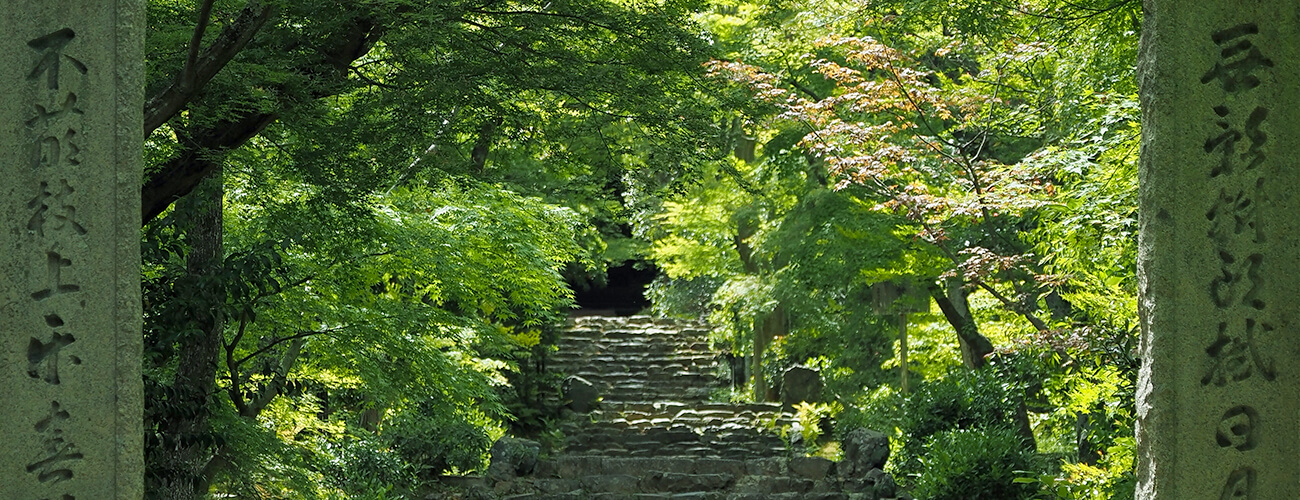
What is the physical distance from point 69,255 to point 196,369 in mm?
3982

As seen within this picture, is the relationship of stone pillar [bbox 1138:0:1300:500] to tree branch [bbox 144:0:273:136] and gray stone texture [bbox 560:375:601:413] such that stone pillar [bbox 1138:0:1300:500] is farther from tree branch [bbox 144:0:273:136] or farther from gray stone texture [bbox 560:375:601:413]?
gray stone texture [bbox 560:375:601:413]

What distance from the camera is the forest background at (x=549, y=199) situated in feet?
20.4

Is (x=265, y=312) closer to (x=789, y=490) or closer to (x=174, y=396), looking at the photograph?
(x=174, y=396)

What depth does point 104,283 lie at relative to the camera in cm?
356

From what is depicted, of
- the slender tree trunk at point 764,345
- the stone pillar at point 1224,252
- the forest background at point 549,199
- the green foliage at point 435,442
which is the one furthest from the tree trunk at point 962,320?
the stone pillar at point 1224,252

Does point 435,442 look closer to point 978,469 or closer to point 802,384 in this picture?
point 978,469

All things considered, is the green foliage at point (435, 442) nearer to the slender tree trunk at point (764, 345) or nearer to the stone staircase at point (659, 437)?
the stone staircase at point (659, 437)

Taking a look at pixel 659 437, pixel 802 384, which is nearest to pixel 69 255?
pixel 659 437

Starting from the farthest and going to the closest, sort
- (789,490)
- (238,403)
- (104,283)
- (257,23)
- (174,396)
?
1. (789,490)
2. (238,403)
3. (174,396)
4. (257,23)
5. (104,283)

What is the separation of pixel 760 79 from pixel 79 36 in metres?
7.47

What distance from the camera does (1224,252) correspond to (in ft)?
12.3

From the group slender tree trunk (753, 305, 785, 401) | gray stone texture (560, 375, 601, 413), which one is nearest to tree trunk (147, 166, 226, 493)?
gray stone texture (560, 375, 601, 413)

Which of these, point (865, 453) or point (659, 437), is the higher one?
point (659, 437)

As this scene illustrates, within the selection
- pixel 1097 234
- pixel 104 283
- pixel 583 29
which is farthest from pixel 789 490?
pixel 104 283
